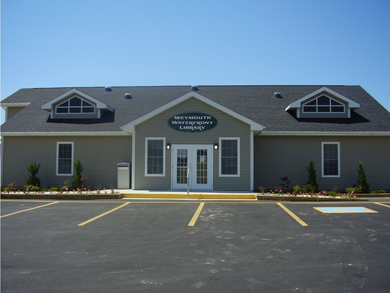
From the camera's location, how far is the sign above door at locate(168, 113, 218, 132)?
1564 centimetres

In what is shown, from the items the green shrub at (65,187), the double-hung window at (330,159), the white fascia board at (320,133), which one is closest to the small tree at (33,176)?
the green shrub at (65,187)

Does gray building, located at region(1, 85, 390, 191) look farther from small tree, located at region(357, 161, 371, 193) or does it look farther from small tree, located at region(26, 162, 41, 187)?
small tree, located at region(357, 161, 371, 193)

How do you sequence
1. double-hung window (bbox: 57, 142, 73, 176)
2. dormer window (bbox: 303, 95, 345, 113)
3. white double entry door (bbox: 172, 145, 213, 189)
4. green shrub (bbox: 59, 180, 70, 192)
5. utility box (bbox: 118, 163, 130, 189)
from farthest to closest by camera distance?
dormer window (bbox: 303, 95, 345, 113), double-hung window (bbox: 57, 142, 73, 176), utility box (bbox: 118, 163, 130, 189), white double entry door (bbox: 172, 145, 213, 189), green shrub (bbox: 59, 180, 70, 192)

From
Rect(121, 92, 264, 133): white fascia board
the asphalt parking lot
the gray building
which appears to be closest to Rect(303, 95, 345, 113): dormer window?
the gray building

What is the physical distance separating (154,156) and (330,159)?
29.7 ft

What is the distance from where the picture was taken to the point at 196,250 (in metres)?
6.27

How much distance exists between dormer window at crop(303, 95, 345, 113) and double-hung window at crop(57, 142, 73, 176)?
13.1 meters

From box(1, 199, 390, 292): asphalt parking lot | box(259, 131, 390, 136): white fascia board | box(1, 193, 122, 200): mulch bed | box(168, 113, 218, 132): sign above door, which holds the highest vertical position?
box(168, 113, 218, 132): sign above door

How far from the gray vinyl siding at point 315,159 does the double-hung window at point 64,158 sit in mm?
9907

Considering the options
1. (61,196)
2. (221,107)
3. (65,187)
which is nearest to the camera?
(61,196)

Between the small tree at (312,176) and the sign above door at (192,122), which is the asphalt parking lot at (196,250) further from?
the sign above door at (192,122)

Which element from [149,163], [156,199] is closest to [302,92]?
[149,163]

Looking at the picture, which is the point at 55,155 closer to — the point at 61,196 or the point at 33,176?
the point at 33,176

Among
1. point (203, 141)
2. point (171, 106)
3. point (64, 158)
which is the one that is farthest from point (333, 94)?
point (64, 158)
